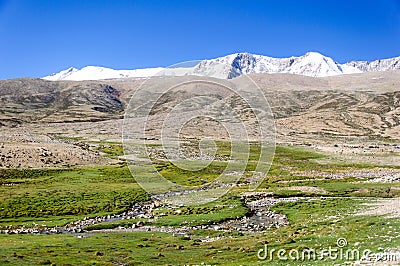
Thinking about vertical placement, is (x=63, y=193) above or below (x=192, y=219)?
above

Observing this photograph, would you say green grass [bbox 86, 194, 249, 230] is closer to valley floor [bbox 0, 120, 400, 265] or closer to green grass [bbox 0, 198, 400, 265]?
valley floor [bbox 0, 120, 400, 265]

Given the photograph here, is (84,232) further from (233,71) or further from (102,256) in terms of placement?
(233,71)

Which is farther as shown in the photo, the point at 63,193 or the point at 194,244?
the point at 63,193

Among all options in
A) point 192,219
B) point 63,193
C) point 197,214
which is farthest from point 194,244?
point 63,193

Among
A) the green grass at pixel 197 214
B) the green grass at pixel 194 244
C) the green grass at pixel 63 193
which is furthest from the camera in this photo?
the green grass at pixel 63 193

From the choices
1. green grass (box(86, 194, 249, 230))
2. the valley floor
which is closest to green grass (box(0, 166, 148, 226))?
the valley floor

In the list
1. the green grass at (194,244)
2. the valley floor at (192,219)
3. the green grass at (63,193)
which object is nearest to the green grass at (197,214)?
the valley floor at (192,219)

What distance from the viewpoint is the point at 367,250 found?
2416 cm

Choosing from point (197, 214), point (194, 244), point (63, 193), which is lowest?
point (197, 214)

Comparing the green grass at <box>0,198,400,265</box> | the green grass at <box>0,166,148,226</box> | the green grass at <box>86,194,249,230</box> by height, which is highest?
the green grass at <box>0,166,148,226</box>

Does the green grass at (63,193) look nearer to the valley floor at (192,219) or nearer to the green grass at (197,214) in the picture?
the valley floor at (192,219)

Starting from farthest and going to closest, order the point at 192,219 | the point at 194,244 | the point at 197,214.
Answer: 1. the point at 197,214
2. the point at 192,219
3. the point at 194,244

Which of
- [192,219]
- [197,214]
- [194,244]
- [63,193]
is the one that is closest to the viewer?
[194,244]

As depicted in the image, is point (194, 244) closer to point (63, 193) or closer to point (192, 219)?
point (192, 219)
